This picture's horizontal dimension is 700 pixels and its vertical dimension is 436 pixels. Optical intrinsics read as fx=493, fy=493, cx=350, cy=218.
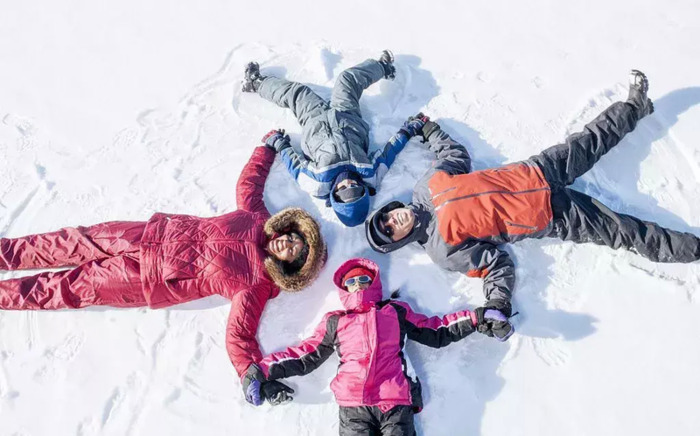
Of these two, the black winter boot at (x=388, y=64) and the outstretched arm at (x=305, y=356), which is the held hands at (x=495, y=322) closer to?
the outstretched arm at (x=305, y=356)

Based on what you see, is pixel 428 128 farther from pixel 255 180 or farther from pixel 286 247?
pixel 286 247

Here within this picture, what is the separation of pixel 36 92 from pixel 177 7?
1417mm

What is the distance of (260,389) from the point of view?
291cm

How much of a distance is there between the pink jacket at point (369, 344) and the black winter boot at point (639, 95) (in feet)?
6.57

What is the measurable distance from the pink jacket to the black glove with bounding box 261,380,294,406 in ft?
0.16

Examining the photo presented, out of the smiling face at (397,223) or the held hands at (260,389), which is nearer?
the held hands at (260,389)

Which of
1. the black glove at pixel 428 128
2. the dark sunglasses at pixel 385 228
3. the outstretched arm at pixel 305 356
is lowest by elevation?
the outstretched arm at pixel 305 356

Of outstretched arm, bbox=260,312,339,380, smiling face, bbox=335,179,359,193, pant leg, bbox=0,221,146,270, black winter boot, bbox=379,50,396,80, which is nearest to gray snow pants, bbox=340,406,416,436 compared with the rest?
outstretched arm, bbox=260,312,339,380

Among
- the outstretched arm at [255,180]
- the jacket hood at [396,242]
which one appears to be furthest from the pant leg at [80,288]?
the jacket hood at [396,242]

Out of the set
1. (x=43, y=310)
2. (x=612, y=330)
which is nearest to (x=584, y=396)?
(x=612, y=330)

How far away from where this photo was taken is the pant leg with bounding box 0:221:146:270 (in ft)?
10.6

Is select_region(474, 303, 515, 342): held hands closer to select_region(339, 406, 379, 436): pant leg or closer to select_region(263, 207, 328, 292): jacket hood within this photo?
select_region(339, 406, 379, 436): pant leg

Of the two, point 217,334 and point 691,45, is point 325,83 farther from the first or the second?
point 691,45

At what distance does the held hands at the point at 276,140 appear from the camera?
12.0 ft
